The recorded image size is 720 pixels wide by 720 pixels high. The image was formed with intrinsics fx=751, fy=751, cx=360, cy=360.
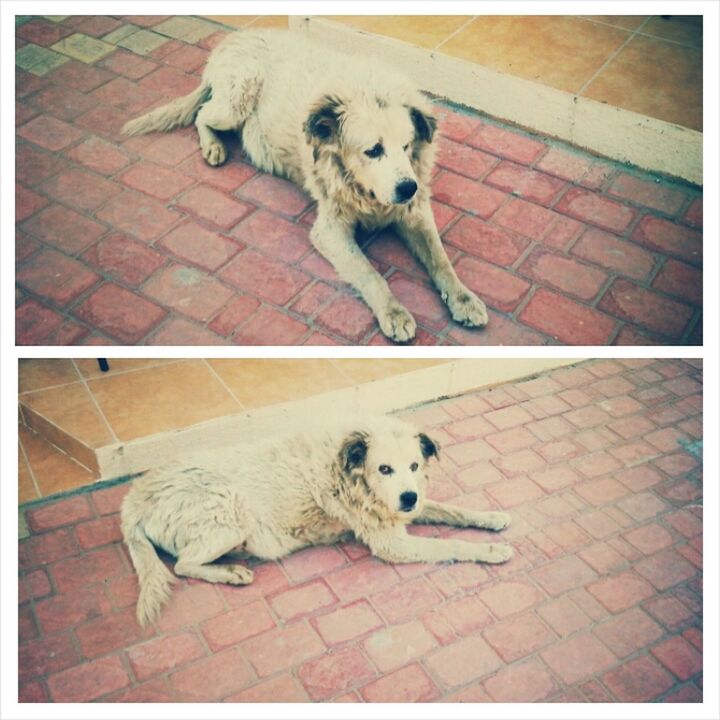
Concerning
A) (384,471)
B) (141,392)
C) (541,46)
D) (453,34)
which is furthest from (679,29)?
(141,392)

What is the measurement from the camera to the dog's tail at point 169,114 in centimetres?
440

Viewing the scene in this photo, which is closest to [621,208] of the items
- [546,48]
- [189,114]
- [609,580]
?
[546,48]

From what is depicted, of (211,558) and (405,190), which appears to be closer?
(211,558)

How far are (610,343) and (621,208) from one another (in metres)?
0.92

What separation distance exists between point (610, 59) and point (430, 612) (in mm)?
3480

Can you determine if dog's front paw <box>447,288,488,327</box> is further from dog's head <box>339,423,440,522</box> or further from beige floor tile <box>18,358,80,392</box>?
beige floor tile <box>18,358,80,392</box>

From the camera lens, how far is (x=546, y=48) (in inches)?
185

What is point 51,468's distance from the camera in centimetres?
384

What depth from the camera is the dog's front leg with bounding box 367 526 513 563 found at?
3.36 m

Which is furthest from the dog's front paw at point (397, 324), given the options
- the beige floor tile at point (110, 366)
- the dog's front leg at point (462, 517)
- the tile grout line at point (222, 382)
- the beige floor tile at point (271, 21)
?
the beige floor tile at point (271, 21)

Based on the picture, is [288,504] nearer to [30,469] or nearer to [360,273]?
[360,273]
